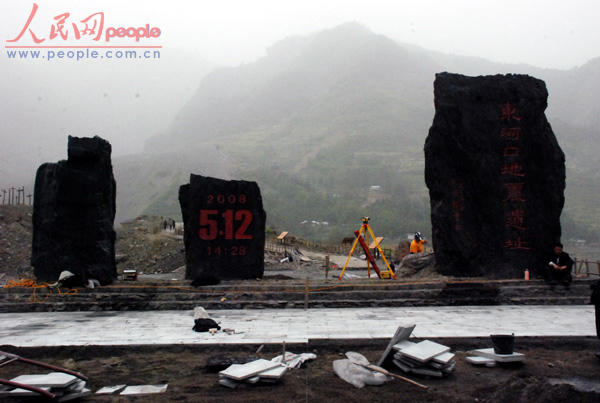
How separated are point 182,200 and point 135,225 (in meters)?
18.5

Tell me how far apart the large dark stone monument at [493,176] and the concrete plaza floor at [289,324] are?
78.2 inches

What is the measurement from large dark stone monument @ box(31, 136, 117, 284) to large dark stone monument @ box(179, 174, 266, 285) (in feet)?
6.18

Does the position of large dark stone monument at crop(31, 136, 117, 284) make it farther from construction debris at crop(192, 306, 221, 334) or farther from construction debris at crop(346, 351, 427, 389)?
construction debris at crop(346, 351, 427, 389)

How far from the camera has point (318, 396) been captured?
3.72 m

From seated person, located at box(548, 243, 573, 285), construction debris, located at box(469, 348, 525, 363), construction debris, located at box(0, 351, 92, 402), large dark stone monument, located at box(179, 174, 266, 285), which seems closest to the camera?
construction debris, located at box(0, 351, 92, 402)

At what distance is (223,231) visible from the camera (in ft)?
32.2

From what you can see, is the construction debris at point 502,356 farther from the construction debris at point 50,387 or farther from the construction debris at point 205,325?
the construction debris at point 50,387

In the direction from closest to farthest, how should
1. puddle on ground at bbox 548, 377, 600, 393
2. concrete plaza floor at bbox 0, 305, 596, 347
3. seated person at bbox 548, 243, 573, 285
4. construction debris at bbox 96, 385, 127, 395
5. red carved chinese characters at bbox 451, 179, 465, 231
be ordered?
puddle on ground at bbox 548, 377, 600, 393
construction debris at bbox 96, 385, 127, 395
concrete plaza floor at bbox 0, 305, 596, 347
seated person at bbox 548, 243, 573, 285
red carved chinese characters at bbox 451, 179, 465, 231

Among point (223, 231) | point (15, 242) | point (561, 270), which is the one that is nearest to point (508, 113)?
point (561, 270)

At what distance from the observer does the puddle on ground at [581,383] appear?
12.2 ft

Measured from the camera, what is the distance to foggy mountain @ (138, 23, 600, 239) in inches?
1990

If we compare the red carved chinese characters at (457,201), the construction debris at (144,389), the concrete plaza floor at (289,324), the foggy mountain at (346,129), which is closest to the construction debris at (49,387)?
the construction debris at (144,389)

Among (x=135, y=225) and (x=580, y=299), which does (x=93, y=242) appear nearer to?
(x=580, y=299)

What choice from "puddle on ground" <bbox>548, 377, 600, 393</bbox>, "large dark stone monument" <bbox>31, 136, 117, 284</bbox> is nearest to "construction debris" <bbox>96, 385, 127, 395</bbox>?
"puddle on ground" <bbox>548, 377, 600, 393</bbox>
